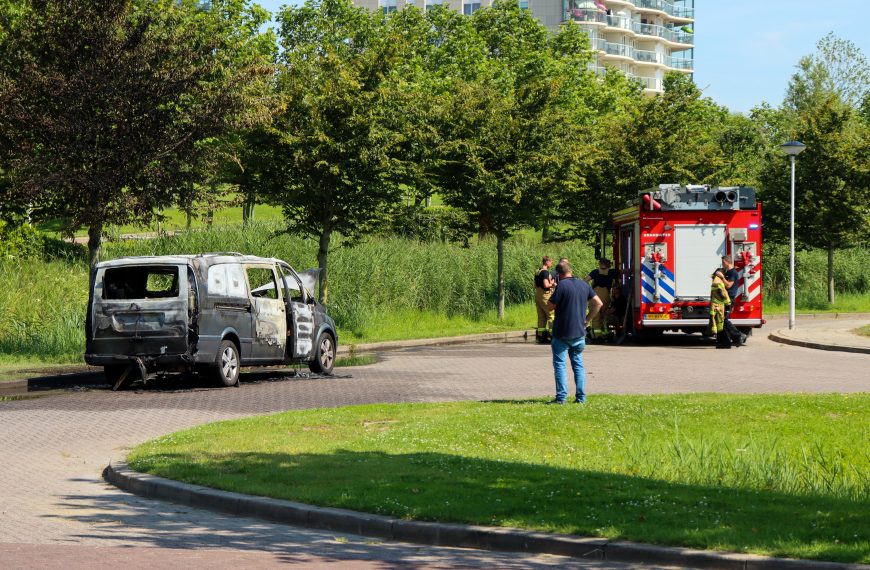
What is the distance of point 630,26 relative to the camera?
12794 centimetres

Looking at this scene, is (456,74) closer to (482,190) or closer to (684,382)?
(482,190)

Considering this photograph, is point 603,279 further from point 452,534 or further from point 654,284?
point 452,534

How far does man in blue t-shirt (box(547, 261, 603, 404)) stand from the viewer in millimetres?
15188

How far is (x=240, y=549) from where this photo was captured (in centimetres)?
788

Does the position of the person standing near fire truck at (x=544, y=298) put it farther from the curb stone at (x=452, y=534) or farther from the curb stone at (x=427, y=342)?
the curb stone at (x=452, y=534)

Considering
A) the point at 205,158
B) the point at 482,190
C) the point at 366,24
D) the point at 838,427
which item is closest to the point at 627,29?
the point at 366,24

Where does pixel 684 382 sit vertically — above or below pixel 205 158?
below

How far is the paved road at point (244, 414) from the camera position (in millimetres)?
7746

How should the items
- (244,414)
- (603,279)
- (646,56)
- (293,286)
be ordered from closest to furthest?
(244,414), (293,286), (603,279), (646,56)

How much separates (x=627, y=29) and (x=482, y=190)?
97.6 m

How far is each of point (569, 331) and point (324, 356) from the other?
22.8 ft

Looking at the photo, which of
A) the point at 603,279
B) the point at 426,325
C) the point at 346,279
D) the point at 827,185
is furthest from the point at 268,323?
the point at 827,185

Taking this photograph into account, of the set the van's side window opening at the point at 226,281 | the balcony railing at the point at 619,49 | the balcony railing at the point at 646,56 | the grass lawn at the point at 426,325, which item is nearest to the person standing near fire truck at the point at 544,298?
the grass lawn at the point at 426,325

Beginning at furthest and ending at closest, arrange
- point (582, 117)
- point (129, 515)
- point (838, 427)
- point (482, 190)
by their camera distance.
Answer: point (582, 117) → point (482, 190) → point (838, 427) → point (129, 515)
